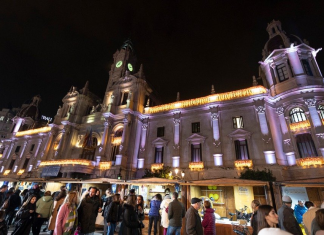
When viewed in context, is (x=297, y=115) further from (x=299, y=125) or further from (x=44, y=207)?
(x=44, y=207)

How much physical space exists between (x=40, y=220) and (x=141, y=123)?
19734mm

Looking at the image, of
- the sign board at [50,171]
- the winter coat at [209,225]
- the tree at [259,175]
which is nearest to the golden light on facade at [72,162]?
the sign board at [50,171]

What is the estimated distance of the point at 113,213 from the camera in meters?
6.25

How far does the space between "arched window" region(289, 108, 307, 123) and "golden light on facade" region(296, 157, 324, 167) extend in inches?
163

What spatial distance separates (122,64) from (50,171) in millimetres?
22841

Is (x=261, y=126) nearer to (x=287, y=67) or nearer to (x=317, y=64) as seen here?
(x=287, y=67)

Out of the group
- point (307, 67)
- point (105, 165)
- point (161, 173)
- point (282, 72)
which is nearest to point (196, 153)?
point (161, 173)

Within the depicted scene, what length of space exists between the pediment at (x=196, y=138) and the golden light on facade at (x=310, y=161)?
927 centimetres

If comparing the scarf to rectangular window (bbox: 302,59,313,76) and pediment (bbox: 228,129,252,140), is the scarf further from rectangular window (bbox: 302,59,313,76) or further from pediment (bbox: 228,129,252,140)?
rectangular window (bbox: 302,59,313,76)

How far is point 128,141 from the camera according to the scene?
23.5 meters

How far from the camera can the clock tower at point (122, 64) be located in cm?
3353

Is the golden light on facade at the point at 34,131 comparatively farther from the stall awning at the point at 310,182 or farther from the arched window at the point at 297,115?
the arched window at the point at 297,115

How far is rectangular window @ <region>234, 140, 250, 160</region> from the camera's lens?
18.5 metres

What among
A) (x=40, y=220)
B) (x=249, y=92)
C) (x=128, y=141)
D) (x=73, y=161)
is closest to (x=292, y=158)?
(x=249, y=92)
